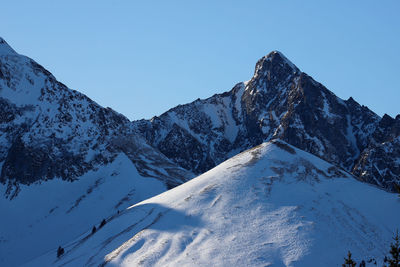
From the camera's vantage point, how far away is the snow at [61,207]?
10588 cm

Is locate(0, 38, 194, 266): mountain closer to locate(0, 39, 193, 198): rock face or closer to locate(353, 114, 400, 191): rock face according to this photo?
locate(0, 39, 193, 198): rock face

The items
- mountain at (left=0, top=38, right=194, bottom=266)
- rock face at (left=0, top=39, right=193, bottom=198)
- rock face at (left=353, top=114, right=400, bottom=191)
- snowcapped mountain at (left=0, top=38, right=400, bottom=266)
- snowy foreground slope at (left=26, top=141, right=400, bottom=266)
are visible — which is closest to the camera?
snowy foreground slope at (left=26, top=141, right=400, bottom=266)

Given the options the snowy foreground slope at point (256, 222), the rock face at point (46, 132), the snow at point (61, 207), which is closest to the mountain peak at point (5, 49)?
the rock face at point (46, 132)

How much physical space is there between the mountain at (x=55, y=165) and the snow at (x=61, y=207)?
0.22m

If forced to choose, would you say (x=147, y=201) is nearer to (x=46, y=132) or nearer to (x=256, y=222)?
(x=256, y=222)

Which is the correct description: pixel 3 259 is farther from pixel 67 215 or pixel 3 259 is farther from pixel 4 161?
pixel 4 161

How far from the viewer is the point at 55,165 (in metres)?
134

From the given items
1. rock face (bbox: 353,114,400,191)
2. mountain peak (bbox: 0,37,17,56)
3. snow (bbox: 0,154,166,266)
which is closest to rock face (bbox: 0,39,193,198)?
mountain peak (bbox: 0,37,17,56)

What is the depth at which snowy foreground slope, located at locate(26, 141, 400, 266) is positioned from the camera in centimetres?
5762

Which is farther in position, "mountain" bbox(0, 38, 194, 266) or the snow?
"mountain" bbox(0, 38, 194, 266)

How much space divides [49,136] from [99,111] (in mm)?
26125

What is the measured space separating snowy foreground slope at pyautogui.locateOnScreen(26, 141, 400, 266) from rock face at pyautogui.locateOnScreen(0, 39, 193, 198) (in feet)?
186

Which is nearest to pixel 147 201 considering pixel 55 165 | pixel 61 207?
pixel 61 207

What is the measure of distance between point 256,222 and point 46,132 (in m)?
90.8
